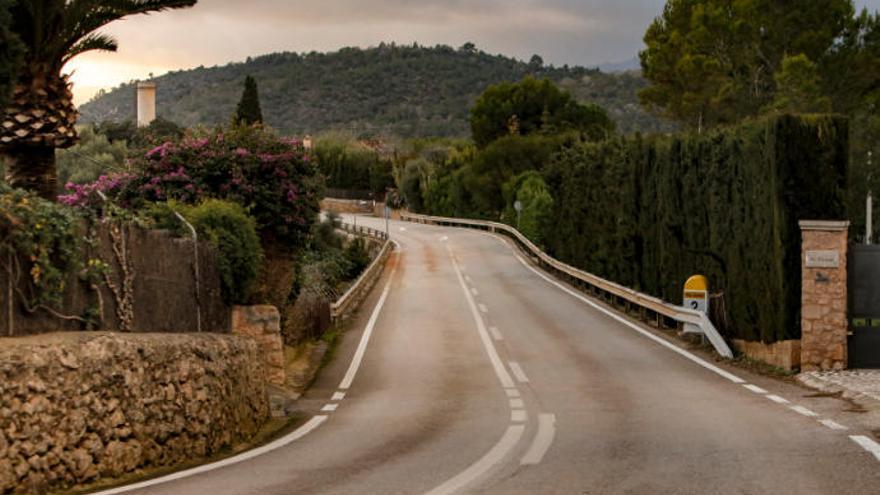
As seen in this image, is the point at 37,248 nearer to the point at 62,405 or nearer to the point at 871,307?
the point at 62,405

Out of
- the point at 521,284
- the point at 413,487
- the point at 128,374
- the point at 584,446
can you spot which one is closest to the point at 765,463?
the point at 584,446

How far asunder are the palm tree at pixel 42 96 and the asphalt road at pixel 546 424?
5377 mm

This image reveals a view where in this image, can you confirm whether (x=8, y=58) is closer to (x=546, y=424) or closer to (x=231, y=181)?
(x=546, y=424)

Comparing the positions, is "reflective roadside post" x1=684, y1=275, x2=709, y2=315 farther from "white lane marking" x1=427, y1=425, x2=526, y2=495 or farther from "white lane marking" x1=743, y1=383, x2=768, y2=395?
"white lane marking" x1=427, y1=425, x2=526, y2=495

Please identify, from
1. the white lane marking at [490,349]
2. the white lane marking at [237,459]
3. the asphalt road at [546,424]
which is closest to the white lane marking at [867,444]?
the asphalt road at [546,424]

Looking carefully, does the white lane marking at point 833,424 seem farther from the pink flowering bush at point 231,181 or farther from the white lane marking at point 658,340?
the pink flowering bush at point 231,181

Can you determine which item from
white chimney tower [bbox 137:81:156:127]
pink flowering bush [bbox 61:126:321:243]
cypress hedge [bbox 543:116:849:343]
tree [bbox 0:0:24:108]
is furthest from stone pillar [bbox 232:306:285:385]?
white chimney tower [bbox 137:81:156:127]

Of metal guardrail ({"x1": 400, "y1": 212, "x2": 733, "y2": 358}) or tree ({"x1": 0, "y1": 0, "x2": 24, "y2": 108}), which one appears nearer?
tree ({"x1": 0, "y1": 0, "x2": 24, "y2": 108})

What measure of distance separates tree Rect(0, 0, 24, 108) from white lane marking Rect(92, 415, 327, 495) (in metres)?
4.50

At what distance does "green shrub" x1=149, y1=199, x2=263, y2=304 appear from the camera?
774 inches

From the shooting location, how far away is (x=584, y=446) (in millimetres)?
13523

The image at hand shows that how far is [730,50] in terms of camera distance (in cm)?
7281

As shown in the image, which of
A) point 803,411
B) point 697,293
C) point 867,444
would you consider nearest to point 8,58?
point 867,444

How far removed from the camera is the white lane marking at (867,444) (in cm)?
1275
